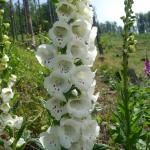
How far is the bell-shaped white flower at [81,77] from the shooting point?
327cm

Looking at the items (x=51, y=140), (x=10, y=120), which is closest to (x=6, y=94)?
(x=10, y=120)

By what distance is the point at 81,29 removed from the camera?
131 inches

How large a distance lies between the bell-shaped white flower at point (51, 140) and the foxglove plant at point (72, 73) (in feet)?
0.15

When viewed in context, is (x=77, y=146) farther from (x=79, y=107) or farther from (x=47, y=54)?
(x=47, y=54)

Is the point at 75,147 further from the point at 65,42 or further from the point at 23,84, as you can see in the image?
the point at 23,84

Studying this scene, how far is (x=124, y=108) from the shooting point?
4414mm

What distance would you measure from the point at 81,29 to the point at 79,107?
580 millimetres

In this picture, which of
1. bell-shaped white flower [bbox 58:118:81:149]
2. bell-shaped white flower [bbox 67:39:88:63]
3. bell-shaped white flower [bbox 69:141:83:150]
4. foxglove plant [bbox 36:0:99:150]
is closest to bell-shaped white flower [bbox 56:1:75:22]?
foxglove plant [bbox 36:0:99:150]

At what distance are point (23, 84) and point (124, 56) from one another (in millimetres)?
5301

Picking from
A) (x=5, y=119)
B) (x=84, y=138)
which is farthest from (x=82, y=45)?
(x=5, y=119)

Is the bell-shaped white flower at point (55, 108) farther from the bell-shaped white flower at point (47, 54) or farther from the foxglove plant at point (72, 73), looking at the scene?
the bell-shaped white flower at point (47, 54)

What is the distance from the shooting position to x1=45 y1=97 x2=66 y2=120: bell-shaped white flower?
334cm

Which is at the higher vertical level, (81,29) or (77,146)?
(81,29)

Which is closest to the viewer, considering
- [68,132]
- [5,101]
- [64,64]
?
[64,64]
